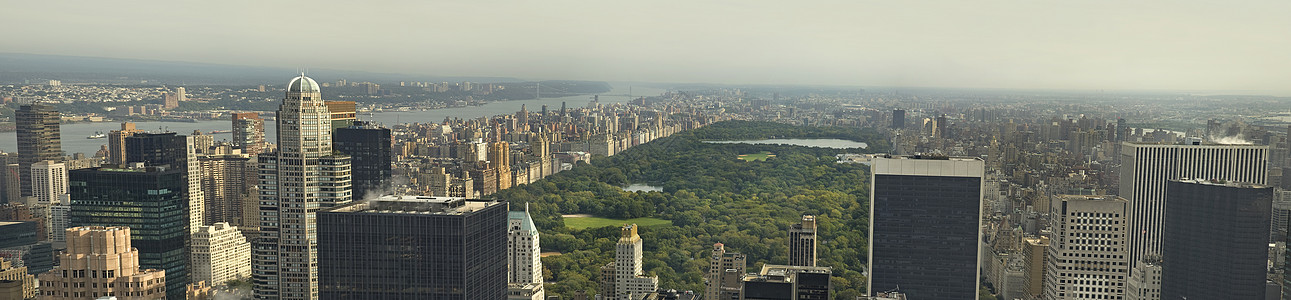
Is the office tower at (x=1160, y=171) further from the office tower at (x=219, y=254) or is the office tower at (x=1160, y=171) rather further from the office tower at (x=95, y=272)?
the office tower at (x=219, y=254)

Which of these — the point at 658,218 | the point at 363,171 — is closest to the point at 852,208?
the point at 658,218

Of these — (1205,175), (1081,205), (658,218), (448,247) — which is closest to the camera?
(448,247)

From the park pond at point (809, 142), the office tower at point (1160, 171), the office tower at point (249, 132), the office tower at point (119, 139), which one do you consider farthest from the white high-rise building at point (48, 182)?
the office tower at point (1160, 171)

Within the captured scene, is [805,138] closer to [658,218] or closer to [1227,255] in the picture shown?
[658,218]

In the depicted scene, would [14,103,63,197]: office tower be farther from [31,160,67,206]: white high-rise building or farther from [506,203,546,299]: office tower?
[506,203,546,299]: office tower

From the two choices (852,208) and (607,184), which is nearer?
(852,208)

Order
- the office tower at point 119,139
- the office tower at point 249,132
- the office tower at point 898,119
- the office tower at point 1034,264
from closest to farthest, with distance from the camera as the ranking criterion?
the office tower at point 1034,264 → the office tower at point 249,132 → the office tower at point 119,139 → the office tower at point 898,119

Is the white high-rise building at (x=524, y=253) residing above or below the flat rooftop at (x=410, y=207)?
below
